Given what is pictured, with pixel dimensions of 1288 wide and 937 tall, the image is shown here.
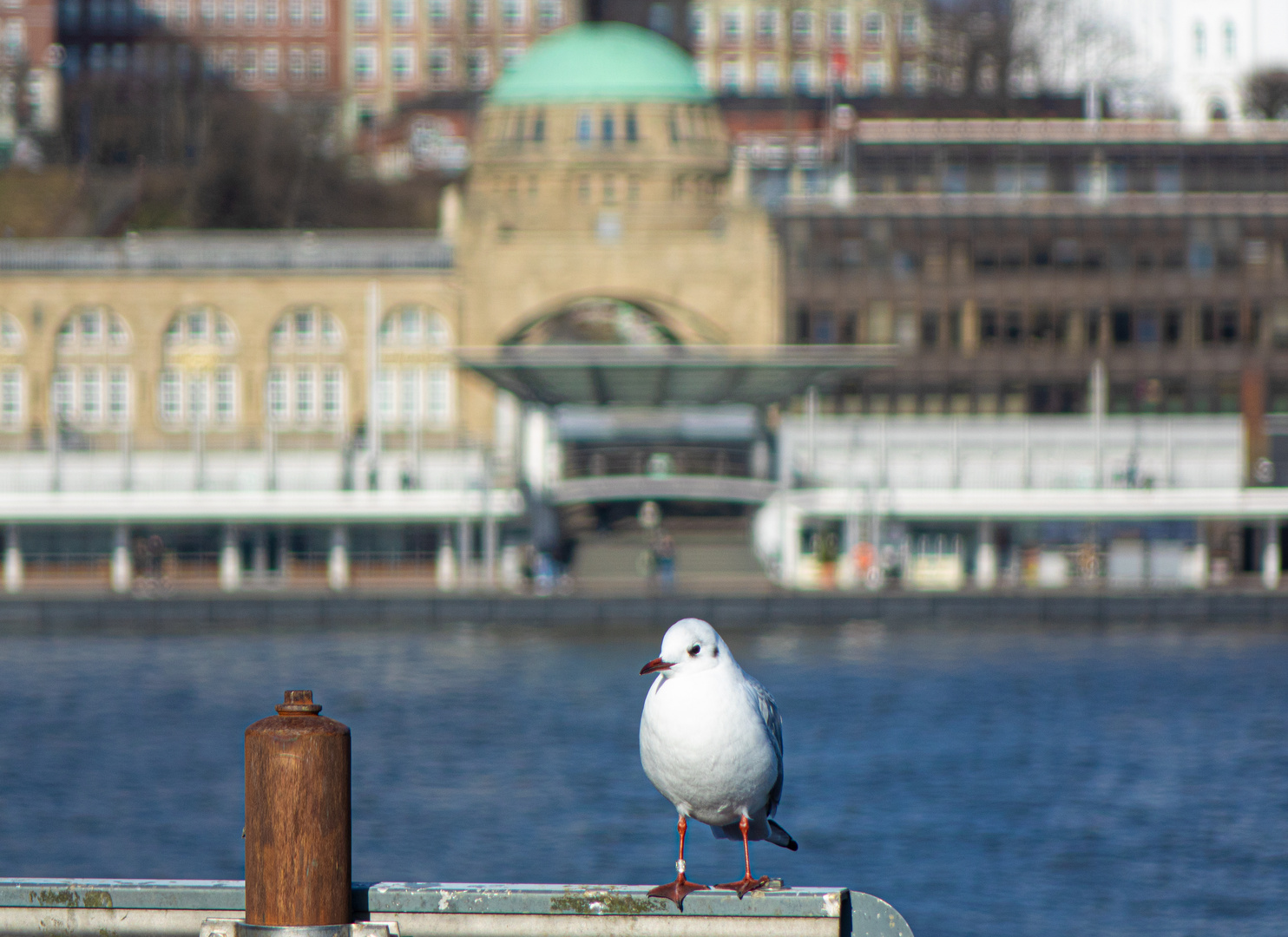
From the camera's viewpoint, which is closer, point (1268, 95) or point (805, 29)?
point (1268, 95)

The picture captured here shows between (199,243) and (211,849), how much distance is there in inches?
2853

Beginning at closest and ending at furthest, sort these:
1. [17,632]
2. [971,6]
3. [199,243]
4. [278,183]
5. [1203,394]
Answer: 1. [17,632]
2. [1203,394]
3. [199,243]
4. [278,183]
5. [971,6]

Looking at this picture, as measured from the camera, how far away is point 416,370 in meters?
104

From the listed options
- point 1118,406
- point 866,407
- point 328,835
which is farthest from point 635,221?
point 328,835

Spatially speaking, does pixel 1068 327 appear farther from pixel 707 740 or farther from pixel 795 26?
pixel 707 740

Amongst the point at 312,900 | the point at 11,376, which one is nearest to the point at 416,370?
the point at 11,376

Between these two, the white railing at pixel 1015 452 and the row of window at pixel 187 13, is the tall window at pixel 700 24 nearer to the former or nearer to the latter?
the row of window at pixel 187 13

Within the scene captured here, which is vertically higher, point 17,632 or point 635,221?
point 635,221

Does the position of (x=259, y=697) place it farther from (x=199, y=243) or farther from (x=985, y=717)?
(x=199, y=243)

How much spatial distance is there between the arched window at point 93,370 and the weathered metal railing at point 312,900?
95.5 m

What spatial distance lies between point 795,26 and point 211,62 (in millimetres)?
40217

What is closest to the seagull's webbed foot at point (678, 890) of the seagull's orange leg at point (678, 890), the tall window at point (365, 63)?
the seagull's orange leg at point (678, 890)

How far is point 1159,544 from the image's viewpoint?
8081cm

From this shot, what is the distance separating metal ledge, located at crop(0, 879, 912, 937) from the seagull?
53 cm
